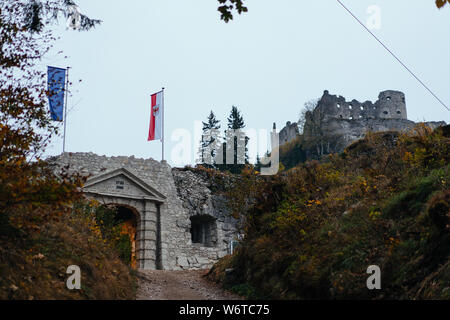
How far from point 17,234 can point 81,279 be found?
3.94 ft

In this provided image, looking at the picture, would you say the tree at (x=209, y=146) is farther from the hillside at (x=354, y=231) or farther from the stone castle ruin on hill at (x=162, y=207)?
the hillside at (x=354, y=231)

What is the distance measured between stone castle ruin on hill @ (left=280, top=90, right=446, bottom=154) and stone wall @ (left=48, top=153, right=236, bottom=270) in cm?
1821

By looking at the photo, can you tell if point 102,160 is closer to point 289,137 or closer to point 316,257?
point 316,257

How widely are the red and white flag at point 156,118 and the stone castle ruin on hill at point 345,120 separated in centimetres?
1924

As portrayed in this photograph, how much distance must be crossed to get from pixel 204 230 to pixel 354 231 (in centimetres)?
1218

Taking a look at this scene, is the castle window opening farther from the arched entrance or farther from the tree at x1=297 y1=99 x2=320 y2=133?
the tree at x1=297 y1=99 x2=320 y2=133

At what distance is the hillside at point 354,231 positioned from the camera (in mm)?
6637

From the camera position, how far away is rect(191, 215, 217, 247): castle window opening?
19336 millimetres

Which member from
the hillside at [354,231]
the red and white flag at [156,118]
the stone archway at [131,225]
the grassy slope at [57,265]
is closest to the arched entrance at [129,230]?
the stone archway at [131,225]

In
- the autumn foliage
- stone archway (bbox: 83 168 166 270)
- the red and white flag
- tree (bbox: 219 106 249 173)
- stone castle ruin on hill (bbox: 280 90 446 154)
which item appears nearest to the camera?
the autumn foliage

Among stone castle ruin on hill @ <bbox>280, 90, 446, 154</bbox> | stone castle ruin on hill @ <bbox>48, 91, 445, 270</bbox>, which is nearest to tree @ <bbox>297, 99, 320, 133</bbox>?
stone castle ruin on hill @ <bbox>280, 90, 446, 154</bbox>

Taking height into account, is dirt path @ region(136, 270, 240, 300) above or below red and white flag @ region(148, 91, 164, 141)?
below

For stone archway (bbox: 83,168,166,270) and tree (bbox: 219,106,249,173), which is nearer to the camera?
stone archway (bbox: 83,168,166,270)
